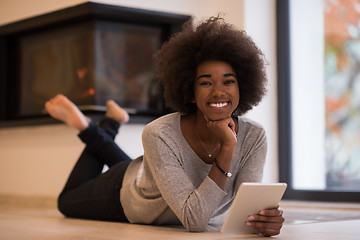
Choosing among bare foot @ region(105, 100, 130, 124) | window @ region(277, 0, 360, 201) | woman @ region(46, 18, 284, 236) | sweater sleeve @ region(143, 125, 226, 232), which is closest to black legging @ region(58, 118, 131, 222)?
bare foot @ region(105, 100, 130, 124)

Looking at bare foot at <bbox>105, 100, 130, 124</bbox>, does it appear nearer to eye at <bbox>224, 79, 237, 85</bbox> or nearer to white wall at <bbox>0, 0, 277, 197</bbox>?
white wall at <bbox>0, 0, 277, 197</bbox>

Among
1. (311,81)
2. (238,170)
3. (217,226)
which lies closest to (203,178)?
(238,170)

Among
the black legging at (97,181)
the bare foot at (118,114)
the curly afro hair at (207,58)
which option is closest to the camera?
the curly afro hair at (207,58)

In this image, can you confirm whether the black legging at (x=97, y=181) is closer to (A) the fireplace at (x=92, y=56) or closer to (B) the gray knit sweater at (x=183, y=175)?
(B) the gray knit sweater at (x=183, y=175)

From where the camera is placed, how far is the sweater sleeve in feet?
6.72

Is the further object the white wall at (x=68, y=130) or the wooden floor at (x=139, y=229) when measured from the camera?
the white wall at (x=68, y=130)

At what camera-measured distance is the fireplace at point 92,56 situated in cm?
395

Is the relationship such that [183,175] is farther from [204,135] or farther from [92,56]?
[92,56]

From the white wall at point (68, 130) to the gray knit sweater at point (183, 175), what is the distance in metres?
1.70

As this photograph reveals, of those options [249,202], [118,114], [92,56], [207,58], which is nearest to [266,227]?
[249,202]

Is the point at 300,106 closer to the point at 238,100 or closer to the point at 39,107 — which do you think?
the point at 39,107

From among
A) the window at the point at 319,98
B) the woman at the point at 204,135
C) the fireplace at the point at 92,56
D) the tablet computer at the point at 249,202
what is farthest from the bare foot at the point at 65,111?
the window at the point at 319,98

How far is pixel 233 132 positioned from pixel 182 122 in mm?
225

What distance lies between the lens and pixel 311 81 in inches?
167
